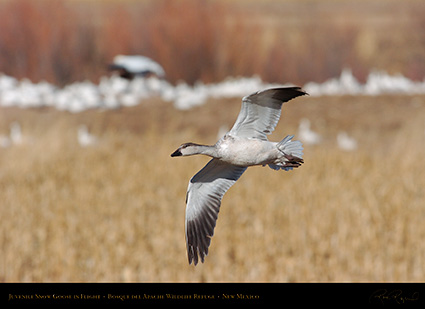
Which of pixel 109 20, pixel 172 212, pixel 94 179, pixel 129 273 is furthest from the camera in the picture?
pixel 109 20

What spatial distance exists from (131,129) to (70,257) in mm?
7937

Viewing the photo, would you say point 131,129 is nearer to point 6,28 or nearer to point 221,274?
point 221,274

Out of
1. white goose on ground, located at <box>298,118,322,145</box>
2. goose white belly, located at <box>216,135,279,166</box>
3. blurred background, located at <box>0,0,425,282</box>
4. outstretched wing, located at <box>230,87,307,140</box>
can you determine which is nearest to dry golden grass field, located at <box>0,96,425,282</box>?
blurred background, located at <box>0,0,425,282</box>

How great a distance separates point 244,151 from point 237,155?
27mm

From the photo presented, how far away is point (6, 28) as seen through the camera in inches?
1153

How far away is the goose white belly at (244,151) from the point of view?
1.26 m

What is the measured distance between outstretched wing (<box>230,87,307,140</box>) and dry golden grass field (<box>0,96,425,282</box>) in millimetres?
10668

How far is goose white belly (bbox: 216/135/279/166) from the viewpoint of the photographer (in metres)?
1.26

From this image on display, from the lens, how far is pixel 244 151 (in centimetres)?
129

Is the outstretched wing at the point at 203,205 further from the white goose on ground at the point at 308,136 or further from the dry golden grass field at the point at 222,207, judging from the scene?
the dry golden grass field at the point at 222,207

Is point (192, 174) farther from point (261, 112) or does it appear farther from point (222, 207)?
point (261, 112)

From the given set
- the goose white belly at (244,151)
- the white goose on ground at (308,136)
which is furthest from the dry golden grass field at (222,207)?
the goose white belly at (244,151)

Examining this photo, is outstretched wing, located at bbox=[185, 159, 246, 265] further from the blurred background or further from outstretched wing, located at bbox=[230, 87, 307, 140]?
the blurred background

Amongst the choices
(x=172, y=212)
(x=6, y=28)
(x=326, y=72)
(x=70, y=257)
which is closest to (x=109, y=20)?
(x=6, y=28)
